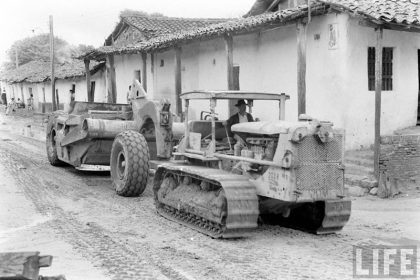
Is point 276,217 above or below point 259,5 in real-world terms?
below

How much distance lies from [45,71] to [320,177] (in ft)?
127

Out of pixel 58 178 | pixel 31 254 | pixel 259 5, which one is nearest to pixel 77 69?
pixel 259 5

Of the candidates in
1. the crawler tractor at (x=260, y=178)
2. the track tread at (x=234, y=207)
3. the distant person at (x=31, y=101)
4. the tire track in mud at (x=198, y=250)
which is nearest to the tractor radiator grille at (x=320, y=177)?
the crawler tractor at (x=260, y=178)

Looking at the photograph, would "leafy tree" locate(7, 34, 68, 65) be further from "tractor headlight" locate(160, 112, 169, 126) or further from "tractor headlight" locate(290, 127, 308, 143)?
"tractor headlight" locate(290, 127, 308, 143)

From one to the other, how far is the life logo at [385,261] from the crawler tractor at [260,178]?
718 mm

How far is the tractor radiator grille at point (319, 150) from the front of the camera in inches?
243

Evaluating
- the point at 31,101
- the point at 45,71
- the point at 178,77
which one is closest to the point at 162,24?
the point at 178,77

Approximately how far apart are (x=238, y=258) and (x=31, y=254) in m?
2.80

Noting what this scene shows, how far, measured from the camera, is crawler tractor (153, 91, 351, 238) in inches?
244

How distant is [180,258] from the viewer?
18.9 ft

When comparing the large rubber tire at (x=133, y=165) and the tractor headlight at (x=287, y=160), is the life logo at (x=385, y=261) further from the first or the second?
the large rubber tire at (x=133, y=165)

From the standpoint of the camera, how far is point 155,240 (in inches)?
258

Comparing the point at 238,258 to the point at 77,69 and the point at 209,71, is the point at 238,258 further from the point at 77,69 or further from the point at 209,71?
the point at 77,69

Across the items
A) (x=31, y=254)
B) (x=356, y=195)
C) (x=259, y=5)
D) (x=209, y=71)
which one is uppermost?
(x=259, y=5)
